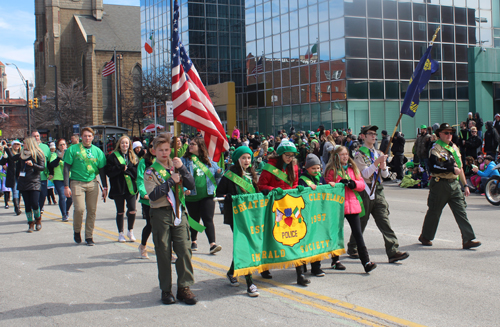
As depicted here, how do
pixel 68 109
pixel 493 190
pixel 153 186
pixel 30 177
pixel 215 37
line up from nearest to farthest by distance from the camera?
1. pixel 153 186
2. pixel 30 177
3. pixel 493 190
4. pixel 215 37
5. pixel 68 109

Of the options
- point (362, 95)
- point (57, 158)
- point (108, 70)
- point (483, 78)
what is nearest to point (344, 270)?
point (57, 158)

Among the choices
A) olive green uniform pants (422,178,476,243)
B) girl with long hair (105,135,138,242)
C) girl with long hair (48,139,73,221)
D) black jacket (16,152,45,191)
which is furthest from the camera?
girl with long hair (48,139,73,221)

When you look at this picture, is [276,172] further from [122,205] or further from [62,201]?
[62,201]

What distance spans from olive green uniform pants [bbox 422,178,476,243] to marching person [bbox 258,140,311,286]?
280cm

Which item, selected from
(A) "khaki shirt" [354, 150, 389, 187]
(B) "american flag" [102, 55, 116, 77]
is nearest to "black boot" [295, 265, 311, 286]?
(A) "khaki shirt" [354, 150, 389, 187]

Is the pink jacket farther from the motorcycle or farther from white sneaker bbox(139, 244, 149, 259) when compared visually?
the motorcycle

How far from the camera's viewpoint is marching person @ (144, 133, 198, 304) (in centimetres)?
529

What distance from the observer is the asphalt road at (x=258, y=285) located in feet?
15.9

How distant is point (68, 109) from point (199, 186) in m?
60.8

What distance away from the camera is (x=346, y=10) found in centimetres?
2894

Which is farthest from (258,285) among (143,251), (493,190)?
(493,190)

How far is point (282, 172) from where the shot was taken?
5.86m

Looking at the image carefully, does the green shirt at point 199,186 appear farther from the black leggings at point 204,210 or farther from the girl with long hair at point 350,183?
the girl with long hair at point 350,183

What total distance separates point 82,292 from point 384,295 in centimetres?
345
